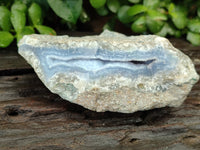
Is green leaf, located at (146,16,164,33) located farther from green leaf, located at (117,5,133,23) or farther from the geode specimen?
the geode specimen

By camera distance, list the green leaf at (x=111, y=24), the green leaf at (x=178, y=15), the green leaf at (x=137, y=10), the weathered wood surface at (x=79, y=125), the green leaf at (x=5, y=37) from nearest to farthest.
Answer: the weathered wood surface at (x=79, y=125) < the green leaf at (x=5, y=37) < the green leaf at (x=137, y=10) < the green leaf at (x=178, y=15) < the green leaf at (x=111, y=24)

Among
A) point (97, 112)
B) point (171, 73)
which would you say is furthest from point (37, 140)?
point (171, 73)

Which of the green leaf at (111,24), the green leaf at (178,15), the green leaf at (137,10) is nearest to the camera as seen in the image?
the green leaf at (137,10)

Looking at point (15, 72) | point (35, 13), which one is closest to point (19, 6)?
point (35, 13)

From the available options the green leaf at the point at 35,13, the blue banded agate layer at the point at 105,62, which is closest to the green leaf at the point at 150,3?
the blue banded agate layer at the point at 105,62

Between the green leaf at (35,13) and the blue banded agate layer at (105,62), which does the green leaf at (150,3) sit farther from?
the green leaf at (35,13)
